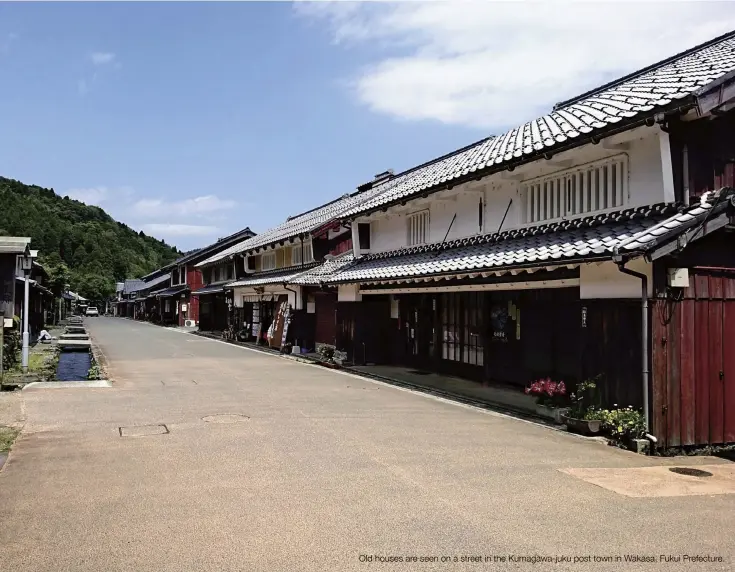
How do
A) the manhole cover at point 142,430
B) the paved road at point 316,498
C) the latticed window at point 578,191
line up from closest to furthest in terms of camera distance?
1. the paved road at point 316,498
2. the manhole cover at point 142,430
3. the latticed window at point 578,191

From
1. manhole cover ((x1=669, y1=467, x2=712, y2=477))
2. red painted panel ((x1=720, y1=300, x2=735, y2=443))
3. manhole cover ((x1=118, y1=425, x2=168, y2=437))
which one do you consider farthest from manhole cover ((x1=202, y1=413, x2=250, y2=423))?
red painted panel ((x1=720, y1=300, x2=735, y2=443))

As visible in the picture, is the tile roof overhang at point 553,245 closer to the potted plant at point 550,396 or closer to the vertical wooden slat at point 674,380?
the vertical wooden slat at point 674,380

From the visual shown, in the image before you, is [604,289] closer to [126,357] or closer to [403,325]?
[403,325]

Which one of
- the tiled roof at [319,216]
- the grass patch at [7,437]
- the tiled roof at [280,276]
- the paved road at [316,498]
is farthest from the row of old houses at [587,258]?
the grass patch at [7,437]

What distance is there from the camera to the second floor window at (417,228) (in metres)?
18.0

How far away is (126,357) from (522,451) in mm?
18846

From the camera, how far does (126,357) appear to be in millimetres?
23703

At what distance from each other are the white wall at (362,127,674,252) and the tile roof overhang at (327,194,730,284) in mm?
339

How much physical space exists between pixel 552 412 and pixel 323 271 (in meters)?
14.5

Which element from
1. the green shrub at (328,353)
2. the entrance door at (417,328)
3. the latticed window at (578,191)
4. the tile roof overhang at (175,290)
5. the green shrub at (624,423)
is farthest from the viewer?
the tile roof overhang at (175,290)

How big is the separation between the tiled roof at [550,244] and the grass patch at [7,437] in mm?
8399

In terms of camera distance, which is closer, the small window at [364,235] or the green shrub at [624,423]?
the green shrub at [624,423]

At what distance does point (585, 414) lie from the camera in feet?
32.8

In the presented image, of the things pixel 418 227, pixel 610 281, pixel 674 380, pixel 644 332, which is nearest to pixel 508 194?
pixel 418 227
